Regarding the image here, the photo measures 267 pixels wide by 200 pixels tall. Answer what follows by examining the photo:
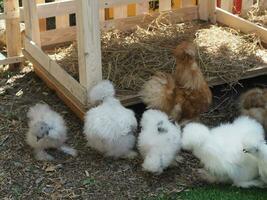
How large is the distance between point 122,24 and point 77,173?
246 centimetres

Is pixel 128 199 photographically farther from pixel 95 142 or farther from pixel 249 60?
pixel 249 60

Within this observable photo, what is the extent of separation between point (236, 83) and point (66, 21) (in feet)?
6.62

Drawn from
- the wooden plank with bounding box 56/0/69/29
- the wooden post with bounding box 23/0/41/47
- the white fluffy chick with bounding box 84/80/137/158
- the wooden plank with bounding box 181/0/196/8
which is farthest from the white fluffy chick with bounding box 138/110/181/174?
the wooden plank with bounding box 181/0/196/8

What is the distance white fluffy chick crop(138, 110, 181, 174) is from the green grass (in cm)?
23

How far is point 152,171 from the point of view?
4.09m

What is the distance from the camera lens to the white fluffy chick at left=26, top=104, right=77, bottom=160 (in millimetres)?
4312

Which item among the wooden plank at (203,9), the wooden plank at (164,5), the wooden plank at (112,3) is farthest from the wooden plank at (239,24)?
the wooden plank at (112,3)

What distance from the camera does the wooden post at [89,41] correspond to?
4305 mm

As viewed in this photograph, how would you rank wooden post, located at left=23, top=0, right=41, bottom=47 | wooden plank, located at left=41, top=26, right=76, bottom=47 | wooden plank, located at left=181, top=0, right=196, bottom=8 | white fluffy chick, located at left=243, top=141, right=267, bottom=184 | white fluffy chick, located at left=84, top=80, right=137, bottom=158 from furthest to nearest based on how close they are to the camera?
1. wooden plank, located at left=181, top=0, right=196, bottom=8
2. wooden plank, located at left=41, top=26, right=76, bottom=47
3. wooden post, located at left=23, top=0, right=41, bottom=47
4. white fluffy chick, located at left=84, top=80, right=137, bottom=158
5. white fluffy chick, located at left=243, top=141, right=267, bottom=184

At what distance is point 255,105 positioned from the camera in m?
4.66

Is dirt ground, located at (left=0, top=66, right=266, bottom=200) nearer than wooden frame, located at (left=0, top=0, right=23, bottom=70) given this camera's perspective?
Yes

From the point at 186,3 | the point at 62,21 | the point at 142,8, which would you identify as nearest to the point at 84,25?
the point at 62,21

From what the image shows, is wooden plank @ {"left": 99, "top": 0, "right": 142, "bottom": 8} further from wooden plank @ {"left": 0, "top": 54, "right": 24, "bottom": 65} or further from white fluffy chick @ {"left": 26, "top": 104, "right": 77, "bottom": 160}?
white fluffy chick @ {"left": 26, "top": 104, "right": 77, "bottom": 160}

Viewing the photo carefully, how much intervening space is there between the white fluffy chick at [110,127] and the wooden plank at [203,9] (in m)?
2.50
